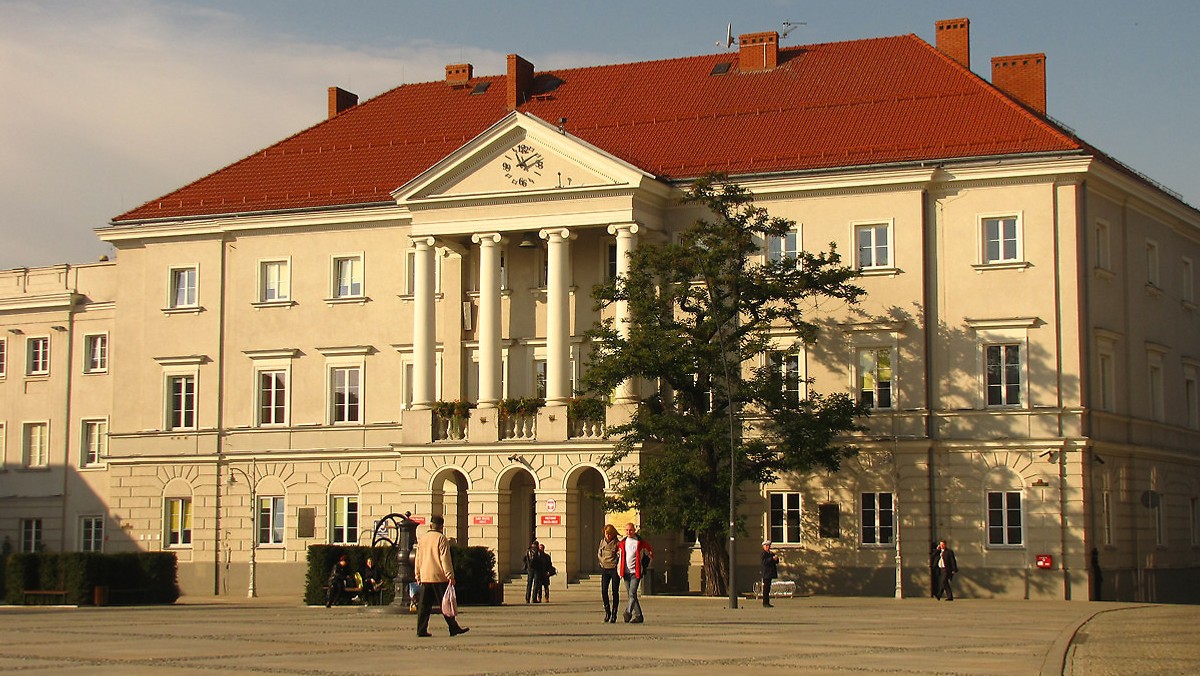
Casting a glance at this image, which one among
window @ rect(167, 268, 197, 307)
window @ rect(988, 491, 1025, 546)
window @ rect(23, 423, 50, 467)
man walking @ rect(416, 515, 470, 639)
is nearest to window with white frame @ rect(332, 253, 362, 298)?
window @ rect(167, 268, 197, 307)

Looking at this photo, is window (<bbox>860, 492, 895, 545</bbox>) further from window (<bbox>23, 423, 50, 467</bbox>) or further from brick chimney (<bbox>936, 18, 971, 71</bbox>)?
window (<bbox>23, 423, 50, 467</bbox>)

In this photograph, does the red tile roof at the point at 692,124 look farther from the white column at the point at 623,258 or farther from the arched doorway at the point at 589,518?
the arched doorway at the point at 589,518

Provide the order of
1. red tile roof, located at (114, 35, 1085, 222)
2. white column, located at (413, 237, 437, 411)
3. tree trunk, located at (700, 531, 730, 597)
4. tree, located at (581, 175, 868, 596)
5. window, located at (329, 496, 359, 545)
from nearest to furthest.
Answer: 1. tree, located at (581, 175, 868, 596)
2. tree trunk, located at (700, 531, 730, 597)
3. red tile roof, located at (114, 35, 1085, 222)
4. white column, located at (413, 237, 437, 411)
5. window, located at (329, 496, 359, 545)

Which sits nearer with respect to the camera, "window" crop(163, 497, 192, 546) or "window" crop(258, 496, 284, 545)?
"window" crop(258, 496, 284, 545)

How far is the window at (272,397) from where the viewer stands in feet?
198

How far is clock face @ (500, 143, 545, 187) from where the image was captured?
55.0m

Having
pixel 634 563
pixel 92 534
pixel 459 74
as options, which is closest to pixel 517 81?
pixel 459 74

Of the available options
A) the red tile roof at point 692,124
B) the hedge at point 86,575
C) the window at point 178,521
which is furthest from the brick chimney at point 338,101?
the hedge at point 86,575

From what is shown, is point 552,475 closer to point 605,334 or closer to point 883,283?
point 605,334

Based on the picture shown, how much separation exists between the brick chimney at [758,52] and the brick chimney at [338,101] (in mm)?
15602

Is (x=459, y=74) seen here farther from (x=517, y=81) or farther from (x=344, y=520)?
(x=344, y=520)

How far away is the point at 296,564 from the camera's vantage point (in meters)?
58.9

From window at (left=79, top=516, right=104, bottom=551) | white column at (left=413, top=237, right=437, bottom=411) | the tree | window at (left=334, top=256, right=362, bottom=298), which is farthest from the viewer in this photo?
window at (left=79, top=516, right=104, bottom=551)

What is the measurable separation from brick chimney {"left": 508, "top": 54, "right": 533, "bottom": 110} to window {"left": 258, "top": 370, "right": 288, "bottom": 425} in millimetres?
A: 12465
